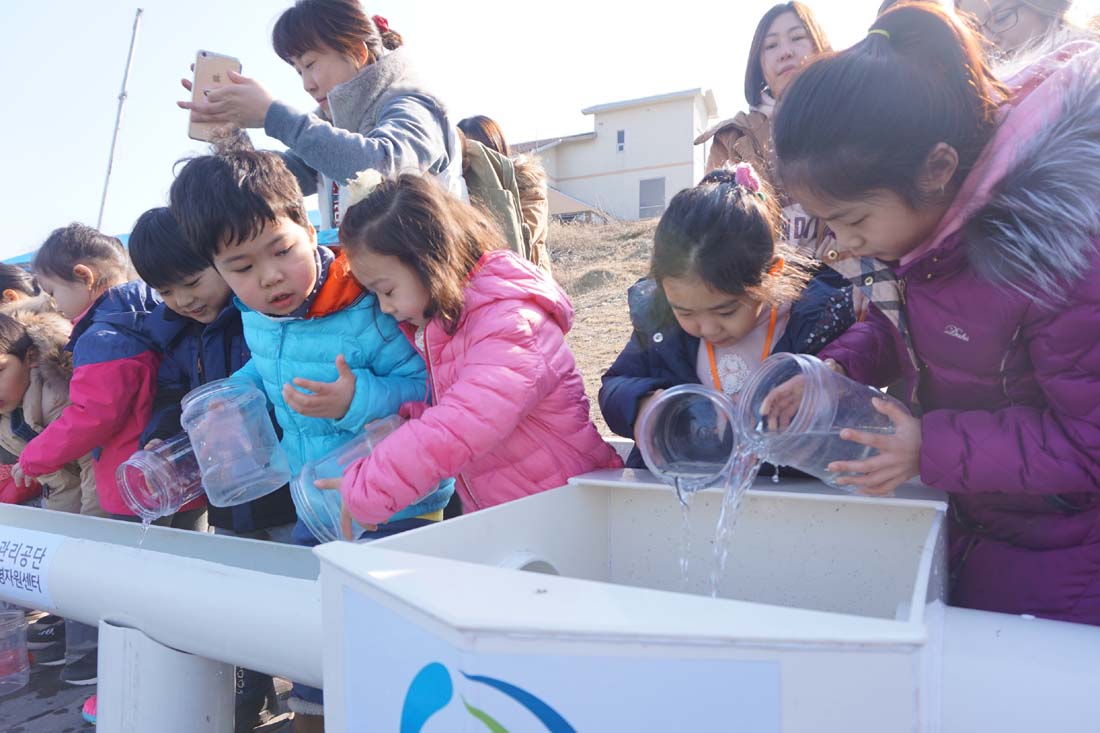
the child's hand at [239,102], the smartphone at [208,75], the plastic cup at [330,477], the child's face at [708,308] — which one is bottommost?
the plastic cup at [330,477]

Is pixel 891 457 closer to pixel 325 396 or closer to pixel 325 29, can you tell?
pixel 325 396

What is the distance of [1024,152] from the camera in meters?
1.12

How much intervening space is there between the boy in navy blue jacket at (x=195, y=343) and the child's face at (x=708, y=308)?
138cm

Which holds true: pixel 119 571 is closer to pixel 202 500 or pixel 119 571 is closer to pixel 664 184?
pixel 202 500

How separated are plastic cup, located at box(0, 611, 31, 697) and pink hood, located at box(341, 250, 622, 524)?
1928 mm

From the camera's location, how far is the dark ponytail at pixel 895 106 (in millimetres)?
1129

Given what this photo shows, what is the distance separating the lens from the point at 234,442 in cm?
223

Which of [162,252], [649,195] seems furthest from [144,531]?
[649,195]

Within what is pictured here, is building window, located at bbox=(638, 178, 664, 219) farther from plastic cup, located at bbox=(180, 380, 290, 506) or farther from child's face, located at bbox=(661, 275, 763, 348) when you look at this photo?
child's face, located at bbox=(661, 275, 763, 348)

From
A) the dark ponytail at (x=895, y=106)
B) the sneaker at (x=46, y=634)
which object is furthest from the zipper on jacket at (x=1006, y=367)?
the sneaker at (x=46, y=634)

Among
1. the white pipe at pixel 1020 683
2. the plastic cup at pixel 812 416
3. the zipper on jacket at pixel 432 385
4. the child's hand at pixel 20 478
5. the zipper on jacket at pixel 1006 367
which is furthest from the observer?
the child's hand at pixel 20 478

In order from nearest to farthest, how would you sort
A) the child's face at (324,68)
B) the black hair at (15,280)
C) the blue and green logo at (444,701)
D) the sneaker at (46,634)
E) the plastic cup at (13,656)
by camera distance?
the blue and green logo at (444,701) < the child's face at (324,68) < the plastic cup at (13,656) < the sneaker at (46,634) < the black hair at (15,280)

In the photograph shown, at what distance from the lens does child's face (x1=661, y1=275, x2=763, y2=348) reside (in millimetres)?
1646

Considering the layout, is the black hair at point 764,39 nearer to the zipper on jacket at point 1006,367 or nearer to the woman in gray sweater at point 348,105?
the woman in gray sweater at point 348,105
